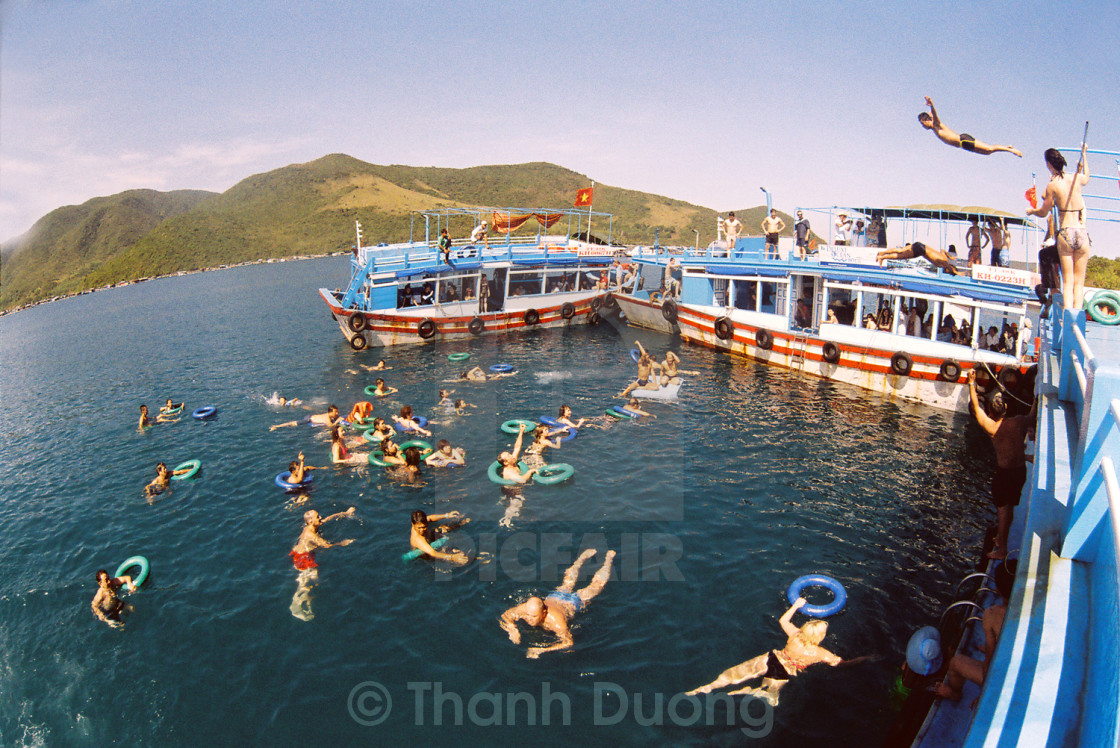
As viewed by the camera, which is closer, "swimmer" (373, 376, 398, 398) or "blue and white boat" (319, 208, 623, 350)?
"swimmer" (373, 376, 398, 398)

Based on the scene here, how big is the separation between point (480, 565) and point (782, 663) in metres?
6.61

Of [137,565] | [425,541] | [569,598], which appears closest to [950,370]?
[569,598]

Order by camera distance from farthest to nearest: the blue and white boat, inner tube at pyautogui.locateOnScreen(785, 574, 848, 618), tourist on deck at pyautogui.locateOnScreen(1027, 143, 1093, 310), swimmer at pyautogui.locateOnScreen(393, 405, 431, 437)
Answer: the blue and white boat < swimmer at pyautogui.locateOnScreen(393, 405, 431, 437) < inner tube at pyautogui.locateOnScreen(785, 574, 848, 618) < tourist on deck at pyautogui.locateOnScreen(1027, 143, 1093, 310)

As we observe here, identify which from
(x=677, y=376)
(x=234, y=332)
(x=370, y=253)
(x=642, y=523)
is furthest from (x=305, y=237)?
(x=642, y=523)

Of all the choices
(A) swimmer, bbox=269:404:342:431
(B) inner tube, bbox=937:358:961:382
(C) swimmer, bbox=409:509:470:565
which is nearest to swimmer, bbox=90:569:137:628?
(C) swimmer, bbox=409:509:470:565

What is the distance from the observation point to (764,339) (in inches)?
1198

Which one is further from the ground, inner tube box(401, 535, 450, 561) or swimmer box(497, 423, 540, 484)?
swimmer box(497, 423, 540, 484)

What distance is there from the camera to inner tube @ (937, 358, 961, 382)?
77.7 feet

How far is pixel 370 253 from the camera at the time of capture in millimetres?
35531

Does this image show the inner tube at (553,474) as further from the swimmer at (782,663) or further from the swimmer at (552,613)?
the swimmer at (782,663)

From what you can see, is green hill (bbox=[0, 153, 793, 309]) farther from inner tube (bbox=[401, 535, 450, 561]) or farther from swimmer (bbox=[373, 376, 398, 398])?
inner tube (bbox=[401, 535, 450, 561])

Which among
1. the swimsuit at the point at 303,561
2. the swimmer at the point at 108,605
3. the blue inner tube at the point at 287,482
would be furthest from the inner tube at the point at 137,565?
the blue inner tube at the point at 287,482

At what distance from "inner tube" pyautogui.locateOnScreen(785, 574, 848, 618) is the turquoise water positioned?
28 centimetres

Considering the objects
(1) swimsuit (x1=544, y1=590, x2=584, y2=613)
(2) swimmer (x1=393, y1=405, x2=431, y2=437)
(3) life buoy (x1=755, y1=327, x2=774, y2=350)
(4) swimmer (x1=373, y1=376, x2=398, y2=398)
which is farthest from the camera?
(3) life buoy (x1=755, y1=327, x2=774, y2=350)
